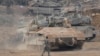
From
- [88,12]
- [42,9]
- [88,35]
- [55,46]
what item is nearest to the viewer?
[55,46]

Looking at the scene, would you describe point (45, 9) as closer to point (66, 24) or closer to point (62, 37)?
point (66, 24)

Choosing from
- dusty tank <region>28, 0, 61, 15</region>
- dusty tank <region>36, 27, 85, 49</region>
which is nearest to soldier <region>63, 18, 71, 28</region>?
dusty tank <region>36, 27, 85, 49</region>

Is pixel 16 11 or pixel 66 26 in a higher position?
pixel 66 26

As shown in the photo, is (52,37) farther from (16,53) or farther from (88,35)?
(88,35)

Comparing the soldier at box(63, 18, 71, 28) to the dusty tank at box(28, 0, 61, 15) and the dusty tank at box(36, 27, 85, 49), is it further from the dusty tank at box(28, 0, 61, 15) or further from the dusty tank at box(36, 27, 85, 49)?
the dusty tank at box(28, 0, 61, 15)

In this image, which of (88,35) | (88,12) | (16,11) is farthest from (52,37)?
(16,11)

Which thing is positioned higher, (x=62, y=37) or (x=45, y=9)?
(x=62, y=37)

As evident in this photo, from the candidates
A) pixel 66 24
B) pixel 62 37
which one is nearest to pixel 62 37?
pixel 62 37

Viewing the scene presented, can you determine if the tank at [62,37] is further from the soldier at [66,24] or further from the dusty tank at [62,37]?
the soldier at [66,24]
